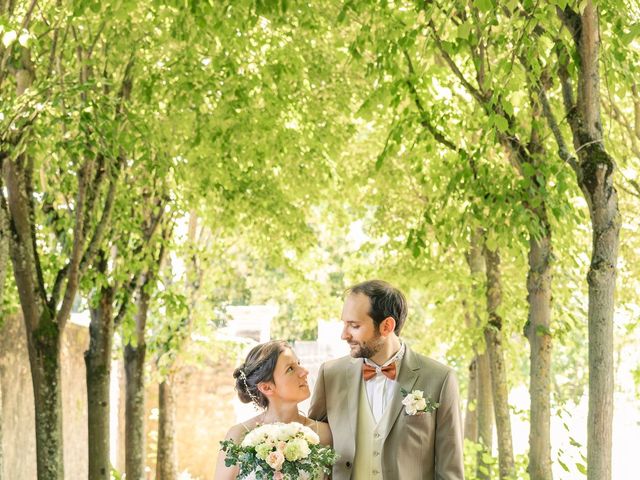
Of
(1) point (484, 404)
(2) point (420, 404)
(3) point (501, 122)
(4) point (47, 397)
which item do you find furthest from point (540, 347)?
(1) point (484, 404)

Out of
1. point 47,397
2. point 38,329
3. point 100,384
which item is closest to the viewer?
point 47,397

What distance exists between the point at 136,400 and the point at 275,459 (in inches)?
348

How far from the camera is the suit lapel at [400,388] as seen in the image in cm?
570

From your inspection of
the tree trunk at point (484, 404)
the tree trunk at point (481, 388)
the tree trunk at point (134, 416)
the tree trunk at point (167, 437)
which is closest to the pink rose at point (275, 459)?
the tree trunk at point (134, 416)

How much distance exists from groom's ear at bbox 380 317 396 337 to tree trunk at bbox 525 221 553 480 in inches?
123

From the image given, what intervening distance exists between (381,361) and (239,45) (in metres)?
5.44

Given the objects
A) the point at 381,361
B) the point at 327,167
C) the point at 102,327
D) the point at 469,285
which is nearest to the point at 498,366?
the point at 469,285

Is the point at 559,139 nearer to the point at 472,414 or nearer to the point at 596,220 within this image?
the point at 596,220

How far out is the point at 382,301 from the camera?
5645 millimetres

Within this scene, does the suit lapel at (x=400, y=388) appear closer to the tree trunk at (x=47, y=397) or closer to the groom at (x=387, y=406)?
the groom at (x=387, y=406)

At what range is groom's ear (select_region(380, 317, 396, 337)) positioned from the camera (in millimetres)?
5672

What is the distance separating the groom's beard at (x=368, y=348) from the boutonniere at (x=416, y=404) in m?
0.28

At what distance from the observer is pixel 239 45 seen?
34.8ft

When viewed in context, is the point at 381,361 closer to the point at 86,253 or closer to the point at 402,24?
the point at 402,24
